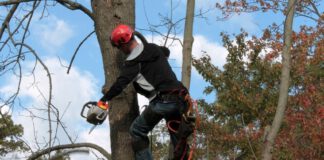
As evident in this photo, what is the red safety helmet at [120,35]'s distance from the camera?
14.2 ft

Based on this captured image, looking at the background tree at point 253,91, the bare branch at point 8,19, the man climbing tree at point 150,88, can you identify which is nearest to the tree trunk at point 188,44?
the man climbing tree at point 150,88

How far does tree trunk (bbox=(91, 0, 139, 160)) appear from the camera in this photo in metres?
4.38

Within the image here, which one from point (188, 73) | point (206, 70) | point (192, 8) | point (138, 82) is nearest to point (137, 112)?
point (138, 82)

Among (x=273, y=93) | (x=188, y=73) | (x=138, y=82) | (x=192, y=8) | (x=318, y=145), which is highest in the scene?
(x=273, y=93)

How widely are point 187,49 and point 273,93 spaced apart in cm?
1210

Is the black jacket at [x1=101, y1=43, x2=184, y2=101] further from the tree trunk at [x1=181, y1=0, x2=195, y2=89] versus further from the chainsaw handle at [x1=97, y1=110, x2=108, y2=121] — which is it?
the tree trunk at [x1=181, y1=0, x2=195, y2=89]

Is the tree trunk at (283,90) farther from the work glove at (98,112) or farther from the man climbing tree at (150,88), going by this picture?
the work glove at (98,112)

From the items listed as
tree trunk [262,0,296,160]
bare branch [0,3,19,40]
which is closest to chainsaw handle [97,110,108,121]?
bare branch [0,3,19,40]

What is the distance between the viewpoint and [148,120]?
174 inches

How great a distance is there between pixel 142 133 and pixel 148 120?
0.14m

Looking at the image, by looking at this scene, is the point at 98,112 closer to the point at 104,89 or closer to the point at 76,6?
the point at 104,89

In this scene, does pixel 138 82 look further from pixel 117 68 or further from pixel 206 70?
pixel 206 70

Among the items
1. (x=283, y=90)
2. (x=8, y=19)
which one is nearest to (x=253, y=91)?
(x=283, y=90)

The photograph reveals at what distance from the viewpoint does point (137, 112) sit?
14.8ft
